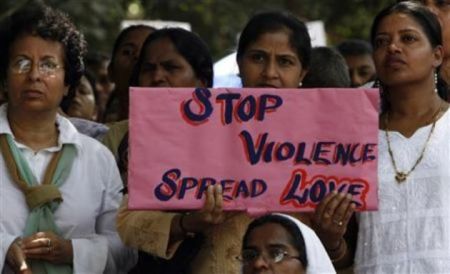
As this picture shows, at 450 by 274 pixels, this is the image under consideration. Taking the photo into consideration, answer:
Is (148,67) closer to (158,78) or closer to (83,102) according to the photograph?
(158,78)

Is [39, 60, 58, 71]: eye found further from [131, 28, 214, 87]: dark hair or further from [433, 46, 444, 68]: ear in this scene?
[433, 46, 444, 68]: ear

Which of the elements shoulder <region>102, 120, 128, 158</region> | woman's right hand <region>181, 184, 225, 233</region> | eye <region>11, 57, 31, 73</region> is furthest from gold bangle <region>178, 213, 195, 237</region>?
shoulder <region>102, 120, 128, 158</region>

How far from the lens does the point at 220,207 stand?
6215 mm

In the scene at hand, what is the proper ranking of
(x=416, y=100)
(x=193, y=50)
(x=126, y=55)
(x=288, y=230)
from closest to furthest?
1. (x=288, y=230)
2. (x=416, y=100)
3. (x=193, y=50)
4. (x=126, y=55)

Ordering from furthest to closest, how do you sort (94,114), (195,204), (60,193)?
(94,114), (60,193), (195,204)

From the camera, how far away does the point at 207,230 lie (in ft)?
21.5

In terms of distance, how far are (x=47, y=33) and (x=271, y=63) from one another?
101 centimetres

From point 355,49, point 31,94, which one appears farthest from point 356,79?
point 31,94

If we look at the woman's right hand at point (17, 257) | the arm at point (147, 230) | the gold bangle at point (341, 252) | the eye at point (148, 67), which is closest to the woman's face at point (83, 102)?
the eye at point (148, 67)

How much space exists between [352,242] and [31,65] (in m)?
1.60

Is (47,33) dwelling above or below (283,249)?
above

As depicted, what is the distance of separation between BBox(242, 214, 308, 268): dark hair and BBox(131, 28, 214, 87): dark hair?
1.34 metres

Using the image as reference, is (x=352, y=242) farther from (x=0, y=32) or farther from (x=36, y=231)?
(x=0, y=32)

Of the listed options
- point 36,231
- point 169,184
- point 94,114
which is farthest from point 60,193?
point 94,114
